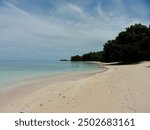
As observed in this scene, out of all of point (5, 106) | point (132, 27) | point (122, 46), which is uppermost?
point (132, 27)

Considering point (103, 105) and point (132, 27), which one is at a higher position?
point (132, 27)

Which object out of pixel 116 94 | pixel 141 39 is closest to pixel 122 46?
pixel 141 39

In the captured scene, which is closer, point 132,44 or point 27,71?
point 27,71

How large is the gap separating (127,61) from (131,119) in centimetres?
3905

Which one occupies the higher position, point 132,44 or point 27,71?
point 132,44

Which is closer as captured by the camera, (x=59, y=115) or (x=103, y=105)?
(x=59, y=115)

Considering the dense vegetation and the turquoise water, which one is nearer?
the turquoise water

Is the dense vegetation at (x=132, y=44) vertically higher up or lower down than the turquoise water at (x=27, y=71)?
higher up

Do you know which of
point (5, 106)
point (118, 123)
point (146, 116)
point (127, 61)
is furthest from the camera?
point (127, 61)

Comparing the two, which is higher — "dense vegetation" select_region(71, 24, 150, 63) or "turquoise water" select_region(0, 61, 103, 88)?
"dense vegetation" select_region(71, 24, 150, 63)

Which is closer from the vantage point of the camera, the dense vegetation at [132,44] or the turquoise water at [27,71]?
the turquoise water at [27,71]

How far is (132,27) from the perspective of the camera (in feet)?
141

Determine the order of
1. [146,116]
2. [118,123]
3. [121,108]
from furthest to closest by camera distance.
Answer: [121,108], [146,116], [118,123]

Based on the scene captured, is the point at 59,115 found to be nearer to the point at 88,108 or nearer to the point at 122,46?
the point at 88,108
